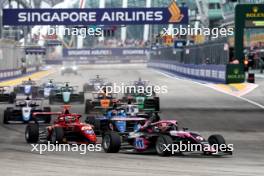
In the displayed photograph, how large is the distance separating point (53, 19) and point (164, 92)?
10.7 metres

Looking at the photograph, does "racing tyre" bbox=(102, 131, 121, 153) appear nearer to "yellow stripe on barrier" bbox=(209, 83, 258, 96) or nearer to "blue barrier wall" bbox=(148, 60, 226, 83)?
"yellow stripe on barrier" bbox=(209, 83, 258, 96)

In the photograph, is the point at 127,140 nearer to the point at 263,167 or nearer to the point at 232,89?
the point at 263,167

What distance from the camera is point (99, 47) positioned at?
12669cm

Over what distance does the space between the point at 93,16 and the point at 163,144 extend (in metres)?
23.1

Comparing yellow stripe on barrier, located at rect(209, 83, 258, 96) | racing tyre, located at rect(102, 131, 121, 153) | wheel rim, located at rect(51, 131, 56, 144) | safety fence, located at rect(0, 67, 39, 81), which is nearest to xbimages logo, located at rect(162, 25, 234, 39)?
yellow stripe on barrier, located at rect(209, 83, 258, 96)

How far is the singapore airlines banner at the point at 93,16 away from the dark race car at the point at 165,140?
69.8 feet

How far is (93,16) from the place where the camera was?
38219mm

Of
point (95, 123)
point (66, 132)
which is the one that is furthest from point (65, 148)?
point (95, 123)

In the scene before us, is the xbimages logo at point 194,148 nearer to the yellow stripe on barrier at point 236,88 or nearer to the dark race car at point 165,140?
the dark race car at point 165,140

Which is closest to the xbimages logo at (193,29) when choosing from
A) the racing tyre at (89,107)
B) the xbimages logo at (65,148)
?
the racing tyre at (89,107)

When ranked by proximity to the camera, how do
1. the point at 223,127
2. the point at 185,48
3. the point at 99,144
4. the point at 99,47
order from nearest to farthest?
the point at 99,144 → the point at 223,127 → the point at 185,48 → the point at 99,47

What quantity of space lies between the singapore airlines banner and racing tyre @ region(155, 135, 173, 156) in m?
22.5

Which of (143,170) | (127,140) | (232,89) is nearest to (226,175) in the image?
(143,170)

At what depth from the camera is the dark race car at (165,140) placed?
1575 cm
